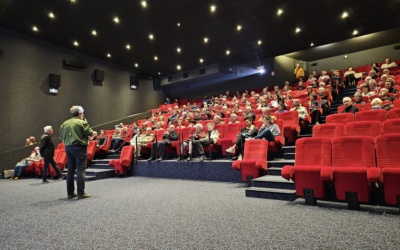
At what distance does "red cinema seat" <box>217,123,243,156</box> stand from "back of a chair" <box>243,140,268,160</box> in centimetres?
58

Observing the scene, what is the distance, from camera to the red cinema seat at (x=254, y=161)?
11.5 ft

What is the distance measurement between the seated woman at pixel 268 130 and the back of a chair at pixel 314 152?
3.09 ft

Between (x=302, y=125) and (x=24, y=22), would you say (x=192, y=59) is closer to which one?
(x=24, y=22)

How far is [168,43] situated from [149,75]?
353cm

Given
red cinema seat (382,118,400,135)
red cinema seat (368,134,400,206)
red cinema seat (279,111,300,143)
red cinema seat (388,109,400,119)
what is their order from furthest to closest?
red cinema seat (279,111,300,143), red cinema seat (388,109,400,119), red cinema seat (382,118,400,135), red cinema seat (368,134,400,206)

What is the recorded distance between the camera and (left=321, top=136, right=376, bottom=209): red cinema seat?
2355 millimetres

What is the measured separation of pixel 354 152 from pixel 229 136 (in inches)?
96.0

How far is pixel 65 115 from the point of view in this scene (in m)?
8.42

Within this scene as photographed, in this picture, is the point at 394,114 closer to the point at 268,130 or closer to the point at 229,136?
the point at 268,130

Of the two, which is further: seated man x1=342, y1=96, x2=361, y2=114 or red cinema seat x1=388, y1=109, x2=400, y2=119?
seated man x1=342, y1=96, x2=361, y2=114

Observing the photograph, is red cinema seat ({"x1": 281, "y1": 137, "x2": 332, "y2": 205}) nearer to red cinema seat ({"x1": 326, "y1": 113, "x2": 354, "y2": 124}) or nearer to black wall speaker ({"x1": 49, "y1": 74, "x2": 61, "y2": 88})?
red cinema seat ({"x1": 326, "y1": 113, "x2": 354, "y2": 124})

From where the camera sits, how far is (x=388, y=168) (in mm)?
2248

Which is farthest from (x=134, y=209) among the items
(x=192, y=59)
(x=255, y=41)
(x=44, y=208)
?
(x=192, y=59)

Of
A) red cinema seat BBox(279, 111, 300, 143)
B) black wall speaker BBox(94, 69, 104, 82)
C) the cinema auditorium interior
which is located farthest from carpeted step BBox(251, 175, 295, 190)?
black wall speaker BBox(94, 69, 104, 82)
